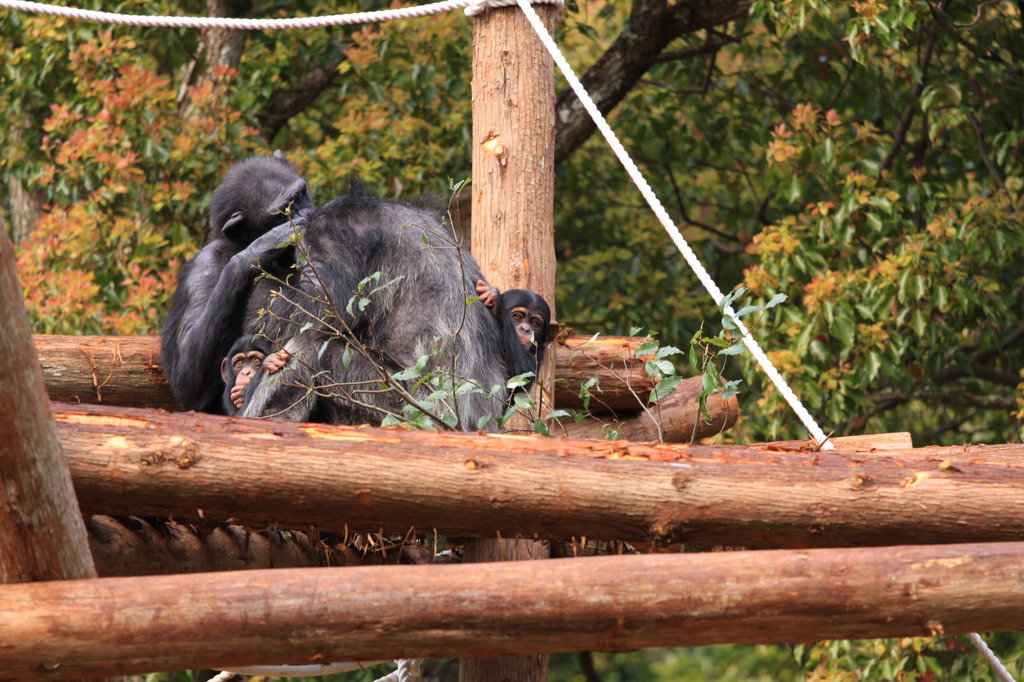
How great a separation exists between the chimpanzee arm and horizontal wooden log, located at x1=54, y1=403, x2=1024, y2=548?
4.96 ft

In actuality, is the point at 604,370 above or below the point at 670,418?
above

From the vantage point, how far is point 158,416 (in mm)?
2414

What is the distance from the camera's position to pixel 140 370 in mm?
4336

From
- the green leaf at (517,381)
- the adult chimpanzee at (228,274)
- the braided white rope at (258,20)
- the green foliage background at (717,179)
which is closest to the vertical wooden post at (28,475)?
the green leaf at (517,381)

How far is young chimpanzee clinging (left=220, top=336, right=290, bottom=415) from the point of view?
12.6 ft

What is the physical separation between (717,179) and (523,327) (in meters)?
5.15

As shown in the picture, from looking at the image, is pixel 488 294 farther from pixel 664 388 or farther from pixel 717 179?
pixel 717 179

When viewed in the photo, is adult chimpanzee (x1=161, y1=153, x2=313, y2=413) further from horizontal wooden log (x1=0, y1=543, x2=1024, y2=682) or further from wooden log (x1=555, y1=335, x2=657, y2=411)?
horizontal wooden log (x1=0, y1=543, x2=1024, y2=682)

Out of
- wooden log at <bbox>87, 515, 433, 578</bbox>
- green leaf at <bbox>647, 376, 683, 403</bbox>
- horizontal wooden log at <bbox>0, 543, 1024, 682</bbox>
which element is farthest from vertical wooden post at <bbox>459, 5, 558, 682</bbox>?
horizontal wooden log at <bbox>0, 543, 1024, 682</bbox>

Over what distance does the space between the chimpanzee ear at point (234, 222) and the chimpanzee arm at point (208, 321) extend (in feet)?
0.39

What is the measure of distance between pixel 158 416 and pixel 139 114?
5046 mm

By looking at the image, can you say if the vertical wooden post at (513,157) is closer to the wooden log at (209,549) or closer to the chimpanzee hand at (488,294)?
the chimpanzee hand at (488,294)

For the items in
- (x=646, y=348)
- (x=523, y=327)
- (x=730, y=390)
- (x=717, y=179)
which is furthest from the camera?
(x=717, y=179)

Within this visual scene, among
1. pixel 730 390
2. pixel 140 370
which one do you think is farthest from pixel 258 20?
pixel 730 390
